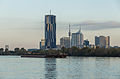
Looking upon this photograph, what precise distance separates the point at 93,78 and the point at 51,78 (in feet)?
29.9

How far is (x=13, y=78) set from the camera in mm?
58000

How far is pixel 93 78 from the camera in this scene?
57656mm

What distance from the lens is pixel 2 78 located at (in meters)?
58.1

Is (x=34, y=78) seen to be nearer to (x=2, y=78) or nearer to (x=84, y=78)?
(x=2, y=78)

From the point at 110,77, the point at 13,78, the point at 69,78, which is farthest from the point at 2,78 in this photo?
the point at 110,77

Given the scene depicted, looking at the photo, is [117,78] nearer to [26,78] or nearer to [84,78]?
[84,78]

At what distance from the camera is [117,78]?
188 ft

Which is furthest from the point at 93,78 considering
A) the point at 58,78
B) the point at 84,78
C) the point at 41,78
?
the point at 41,78

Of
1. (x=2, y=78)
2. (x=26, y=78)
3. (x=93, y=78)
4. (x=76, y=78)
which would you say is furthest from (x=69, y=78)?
(x=2, y=78)

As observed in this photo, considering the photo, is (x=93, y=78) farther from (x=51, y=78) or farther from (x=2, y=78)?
(x=2, y=78)

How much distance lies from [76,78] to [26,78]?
10.8 meters

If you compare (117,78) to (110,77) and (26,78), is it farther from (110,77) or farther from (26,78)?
(26,78)

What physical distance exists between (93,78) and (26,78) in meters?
14.5

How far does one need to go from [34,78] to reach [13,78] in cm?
457
